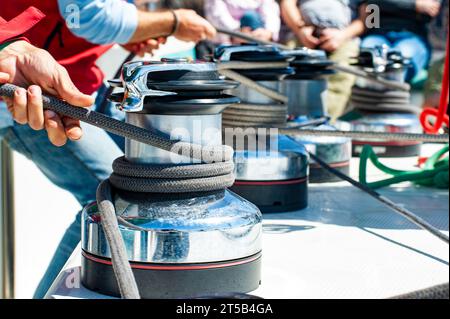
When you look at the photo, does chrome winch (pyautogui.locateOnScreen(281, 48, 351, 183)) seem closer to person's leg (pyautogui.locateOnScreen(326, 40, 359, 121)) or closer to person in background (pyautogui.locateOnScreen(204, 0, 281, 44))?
person's leg (pyautogui.locateOnScreen(326, 40, 359, 121))

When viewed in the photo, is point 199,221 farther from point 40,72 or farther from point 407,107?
point 407,107

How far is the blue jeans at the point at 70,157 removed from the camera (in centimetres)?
174

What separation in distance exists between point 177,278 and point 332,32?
2.75 meters

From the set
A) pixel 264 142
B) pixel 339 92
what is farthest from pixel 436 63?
pixel 264 142

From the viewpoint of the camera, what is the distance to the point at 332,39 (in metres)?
3.57

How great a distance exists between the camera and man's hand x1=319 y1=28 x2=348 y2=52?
355 cm

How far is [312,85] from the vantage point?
181cm

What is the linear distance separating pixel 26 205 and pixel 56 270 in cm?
60

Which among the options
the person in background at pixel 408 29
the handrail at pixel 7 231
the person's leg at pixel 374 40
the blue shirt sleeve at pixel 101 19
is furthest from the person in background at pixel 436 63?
the blue shirt sleeve at pixel 101 19

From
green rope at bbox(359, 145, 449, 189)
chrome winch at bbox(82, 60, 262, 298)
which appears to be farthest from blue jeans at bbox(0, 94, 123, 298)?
chrome winch at bbox(82, 60, 262, 298)

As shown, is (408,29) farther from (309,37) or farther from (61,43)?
(61,43)

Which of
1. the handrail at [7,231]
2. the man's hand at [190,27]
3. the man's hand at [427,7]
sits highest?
the man's hand at [427,7]

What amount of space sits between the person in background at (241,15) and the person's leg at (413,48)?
59 centimetres

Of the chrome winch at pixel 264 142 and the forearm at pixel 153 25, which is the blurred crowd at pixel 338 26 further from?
the chrome winch at pixel 264 142
